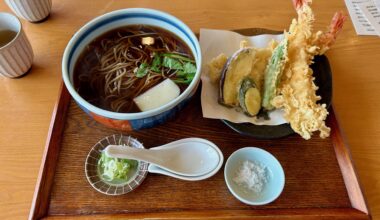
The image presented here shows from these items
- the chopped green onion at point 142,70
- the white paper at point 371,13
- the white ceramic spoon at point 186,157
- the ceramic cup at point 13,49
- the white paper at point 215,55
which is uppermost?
the ceramic cup at point 13,49

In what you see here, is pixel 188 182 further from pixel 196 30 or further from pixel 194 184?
pixel 196 30

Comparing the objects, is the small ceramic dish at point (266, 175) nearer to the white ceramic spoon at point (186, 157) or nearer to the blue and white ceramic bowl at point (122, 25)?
the white ceramic spoon at point (186, 157)

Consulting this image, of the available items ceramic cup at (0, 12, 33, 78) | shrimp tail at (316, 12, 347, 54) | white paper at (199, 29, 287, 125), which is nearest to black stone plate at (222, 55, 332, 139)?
white paper at (199, 29, 287, 125)

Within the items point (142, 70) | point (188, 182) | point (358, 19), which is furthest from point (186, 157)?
point (358, 19)

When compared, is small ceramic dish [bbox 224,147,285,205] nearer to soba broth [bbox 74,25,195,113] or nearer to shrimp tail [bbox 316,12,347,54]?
soba broth [bbox 74,25,195,113]

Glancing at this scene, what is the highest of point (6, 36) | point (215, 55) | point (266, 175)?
point (6, 36)

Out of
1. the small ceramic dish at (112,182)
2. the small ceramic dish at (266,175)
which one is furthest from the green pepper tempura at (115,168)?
the small ceramic dish at (266,175)

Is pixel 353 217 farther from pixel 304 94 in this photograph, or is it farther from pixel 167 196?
pixel 167 196
